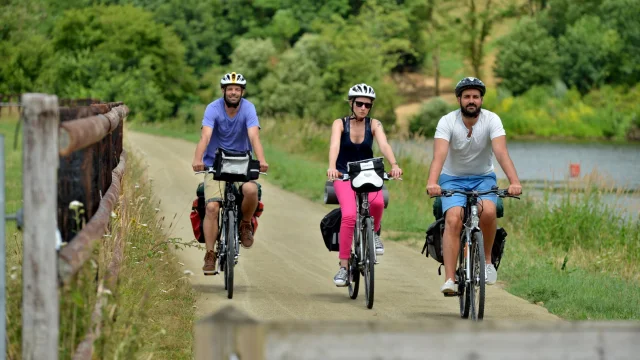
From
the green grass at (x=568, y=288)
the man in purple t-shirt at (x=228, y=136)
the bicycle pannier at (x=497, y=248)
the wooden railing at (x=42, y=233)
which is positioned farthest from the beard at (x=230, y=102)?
the wooden railing at (x=42, y=233)

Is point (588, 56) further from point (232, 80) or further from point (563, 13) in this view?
point (232, 80)

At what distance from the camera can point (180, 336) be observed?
25.7 feet

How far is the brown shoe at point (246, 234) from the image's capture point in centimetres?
1056

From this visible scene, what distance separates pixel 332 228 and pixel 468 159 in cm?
194

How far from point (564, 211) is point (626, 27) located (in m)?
71.5

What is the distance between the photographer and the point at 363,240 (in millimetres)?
9797

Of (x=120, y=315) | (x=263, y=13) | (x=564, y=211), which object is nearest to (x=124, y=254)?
(x=120, y=315)

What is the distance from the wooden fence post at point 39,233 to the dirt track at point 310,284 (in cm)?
434

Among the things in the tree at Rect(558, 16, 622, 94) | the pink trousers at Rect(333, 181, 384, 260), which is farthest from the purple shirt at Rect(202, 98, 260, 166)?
the tree at Rect(558, 16, 622, 94)

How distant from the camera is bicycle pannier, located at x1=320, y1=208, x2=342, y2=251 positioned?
1042cm

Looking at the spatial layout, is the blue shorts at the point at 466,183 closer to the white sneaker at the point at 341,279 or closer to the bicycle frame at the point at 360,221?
the bicycle frame at the point at 360,221

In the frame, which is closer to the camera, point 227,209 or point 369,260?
point 369,260

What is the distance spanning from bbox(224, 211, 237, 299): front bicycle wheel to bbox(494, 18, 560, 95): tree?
7407 cm

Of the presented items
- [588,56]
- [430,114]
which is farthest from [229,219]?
[588,56]
